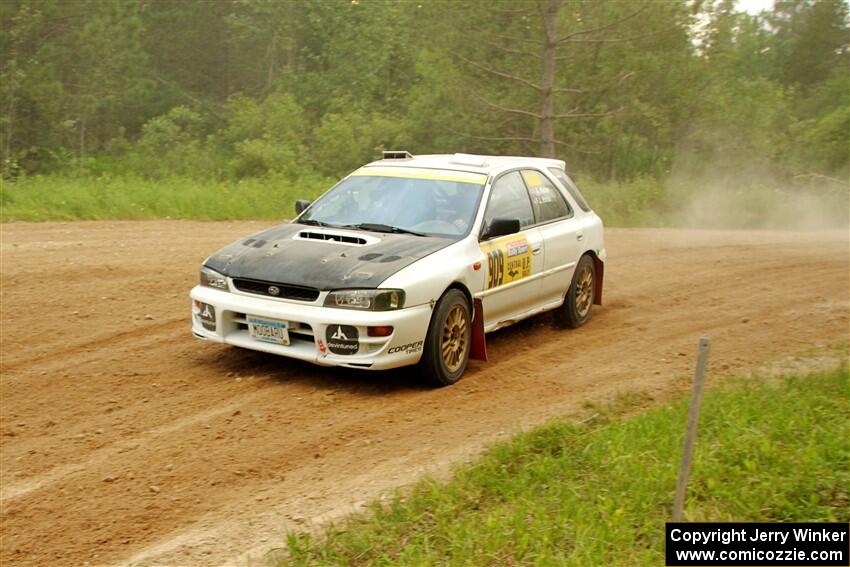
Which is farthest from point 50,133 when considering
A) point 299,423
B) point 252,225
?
point 299,423

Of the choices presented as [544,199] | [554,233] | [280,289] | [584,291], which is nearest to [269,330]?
[280,289]

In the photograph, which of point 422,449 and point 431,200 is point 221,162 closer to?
point 431,200

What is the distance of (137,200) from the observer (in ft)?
54.0

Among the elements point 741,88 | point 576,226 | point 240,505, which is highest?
point 741,88

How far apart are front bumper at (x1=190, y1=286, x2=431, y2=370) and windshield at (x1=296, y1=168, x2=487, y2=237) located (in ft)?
3.71

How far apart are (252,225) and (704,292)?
24.4 ft

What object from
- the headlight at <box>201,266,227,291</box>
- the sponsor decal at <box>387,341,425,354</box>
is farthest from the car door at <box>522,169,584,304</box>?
the headlight at <box>201,266,227,291</box>

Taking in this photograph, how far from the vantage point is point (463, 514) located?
202 inches

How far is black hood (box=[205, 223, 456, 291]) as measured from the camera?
7.30m

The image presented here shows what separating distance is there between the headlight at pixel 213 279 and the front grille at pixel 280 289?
0.13 metres

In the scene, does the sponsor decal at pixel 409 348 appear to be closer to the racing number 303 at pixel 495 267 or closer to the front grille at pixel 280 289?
the front grille at pixel 280 289

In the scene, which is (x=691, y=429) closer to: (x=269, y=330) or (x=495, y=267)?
(x=269, y=330)

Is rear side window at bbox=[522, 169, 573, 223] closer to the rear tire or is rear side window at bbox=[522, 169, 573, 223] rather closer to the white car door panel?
the white car door panel

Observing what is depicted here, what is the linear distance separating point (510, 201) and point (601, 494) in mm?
4159
